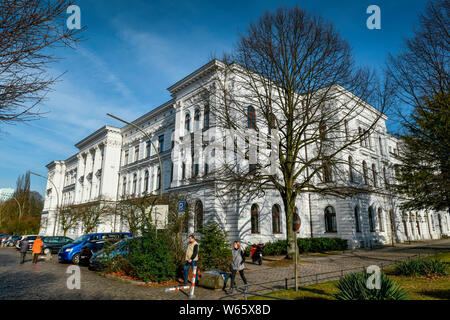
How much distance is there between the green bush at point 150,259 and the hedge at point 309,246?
38.6ft

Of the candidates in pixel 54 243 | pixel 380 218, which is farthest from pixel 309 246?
pixel 54 243

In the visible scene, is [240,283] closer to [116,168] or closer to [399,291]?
[399,291]

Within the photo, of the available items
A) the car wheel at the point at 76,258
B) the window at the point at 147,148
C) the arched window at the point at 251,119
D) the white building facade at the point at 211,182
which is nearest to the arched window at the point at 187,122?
the white building facade at the point at 211,182

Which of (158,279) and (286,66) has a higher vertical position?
(286,66)

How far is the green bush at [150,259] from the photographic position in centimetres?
1113

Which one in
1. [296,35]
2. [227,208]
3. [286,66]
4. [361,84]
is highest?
[296,35]

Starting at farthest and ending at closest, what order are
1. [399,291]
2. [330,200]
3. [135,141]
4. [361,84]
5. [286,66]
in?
[135,141] → [330,200] → [286,66] → [361,84] → [399,291]

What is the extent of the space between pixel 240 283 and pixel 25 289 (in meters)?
8.05

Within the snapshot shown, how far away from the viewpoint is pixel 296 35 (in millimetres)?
17438

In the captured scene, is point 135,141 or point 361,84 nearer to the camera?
point 361,84

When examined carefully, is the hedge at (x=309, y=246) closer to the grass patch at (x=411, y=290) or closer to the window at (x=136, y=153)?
the grass patch at (x=411, y=290)

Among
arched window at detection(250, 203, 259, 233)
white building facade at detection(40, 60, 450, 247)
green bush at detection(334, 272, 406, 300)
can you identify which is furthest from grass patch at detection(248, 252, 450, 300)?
arched window at detection(250, 203, 259, 233)

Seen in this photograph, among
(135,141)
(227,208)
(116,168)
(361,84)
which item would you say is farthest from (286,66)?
(116,168)

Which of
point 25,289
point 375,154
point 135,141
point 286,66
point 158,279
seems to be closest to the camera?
point 25,289
